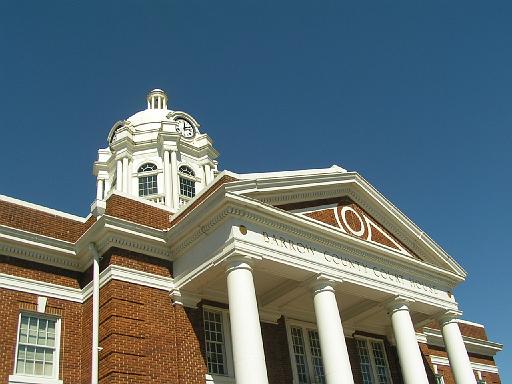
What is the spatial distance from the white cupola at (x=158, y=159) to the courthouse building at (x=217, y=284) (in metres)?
14.0

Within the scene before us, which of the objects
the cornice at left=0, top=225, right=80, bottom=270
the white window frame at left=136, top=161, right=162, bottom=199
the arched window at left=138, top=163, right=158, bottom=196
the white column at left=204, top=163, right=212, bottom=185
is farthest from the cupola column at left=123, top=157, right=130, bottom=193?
the cornice at left=0, top=225, right=80, bottom=270

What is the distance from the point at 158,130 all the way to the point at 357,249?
21.0 m

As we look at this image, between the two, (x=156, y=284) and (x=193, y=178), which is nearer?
(x=156, y=284)

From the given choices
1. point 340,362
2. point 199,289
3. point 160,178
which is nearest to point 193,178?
point 160,178

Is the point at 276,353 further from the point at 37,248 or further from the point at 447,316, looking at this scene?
the point at 37,248

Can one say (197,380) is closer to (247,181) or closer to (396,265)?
(247,181)

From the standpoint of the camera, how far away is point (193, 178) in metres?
35.5

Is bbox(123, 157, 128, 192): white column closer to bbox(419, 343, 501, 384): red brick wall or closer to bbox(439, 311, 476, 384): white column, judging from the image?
bbox(419, 343, 501, 384): red brick wall

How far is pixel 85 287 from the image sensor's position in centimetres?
1752

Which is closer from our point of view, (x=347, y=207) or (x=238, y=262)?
(x=238, y=262)

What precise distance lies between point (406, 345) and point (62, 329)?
10.5 metres

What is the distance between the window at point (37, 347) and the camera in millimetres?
15570

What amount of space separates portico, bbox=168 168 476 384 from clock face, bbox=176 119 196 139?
1895 centimetres

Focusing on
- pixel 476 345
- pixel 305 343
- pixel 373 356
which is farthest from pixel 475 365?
pixel 305 343
